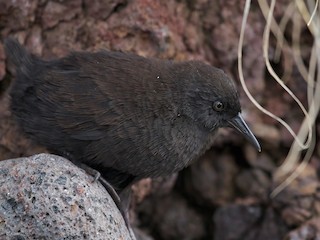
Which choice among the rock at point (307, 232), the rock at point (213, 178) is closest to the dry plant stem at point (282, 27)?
the rock at point (213, 178)

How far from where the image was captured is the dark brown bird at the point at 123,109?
4602 millimetres

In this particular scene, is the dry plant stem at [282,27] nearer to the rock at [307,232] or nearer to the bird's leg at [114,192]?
the rock at [307,232]

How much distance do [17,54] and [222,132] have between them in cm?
180

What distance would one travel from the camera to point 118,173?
4734 millimetres

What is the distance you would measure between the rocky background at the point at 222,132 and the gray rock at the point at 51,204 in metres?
1.19

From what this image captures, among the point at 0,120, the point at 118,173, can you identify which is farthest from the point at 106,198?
the point at 0,120

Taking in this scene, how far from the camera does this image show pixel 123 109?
464cm

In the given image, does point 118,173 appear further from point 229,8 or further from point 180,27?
point 229,8

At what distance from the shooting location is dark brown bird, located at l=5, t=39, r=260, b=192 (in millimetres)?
4602

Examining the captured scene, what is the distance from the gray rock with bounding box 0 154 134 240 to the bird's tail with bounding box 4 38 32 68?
98cm

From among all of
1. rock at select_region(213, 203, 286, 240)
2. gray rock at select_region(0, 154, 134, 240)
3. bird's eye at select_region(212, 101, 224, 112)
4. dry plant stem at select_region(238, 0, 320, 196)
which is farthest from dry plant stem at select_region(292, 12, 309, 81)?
gray rock at select_region(0, 154, 134, 240)

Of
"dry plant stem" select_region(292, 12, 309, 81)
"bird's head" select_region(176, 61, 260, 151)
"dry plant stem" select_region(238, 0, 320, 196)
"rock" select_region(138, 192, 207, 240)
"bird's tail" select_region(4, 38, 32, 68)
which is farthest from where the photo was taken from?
"rock" select_region(138, 192, 207, 240)

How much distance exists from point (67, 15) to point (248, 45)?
150 centimetres

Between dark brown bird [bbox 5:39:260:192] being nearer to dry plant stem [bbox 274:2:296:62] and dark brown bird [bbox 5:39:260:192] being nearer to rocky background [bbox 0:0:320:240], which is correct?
rocky background [bbox 0:0:320:240]
